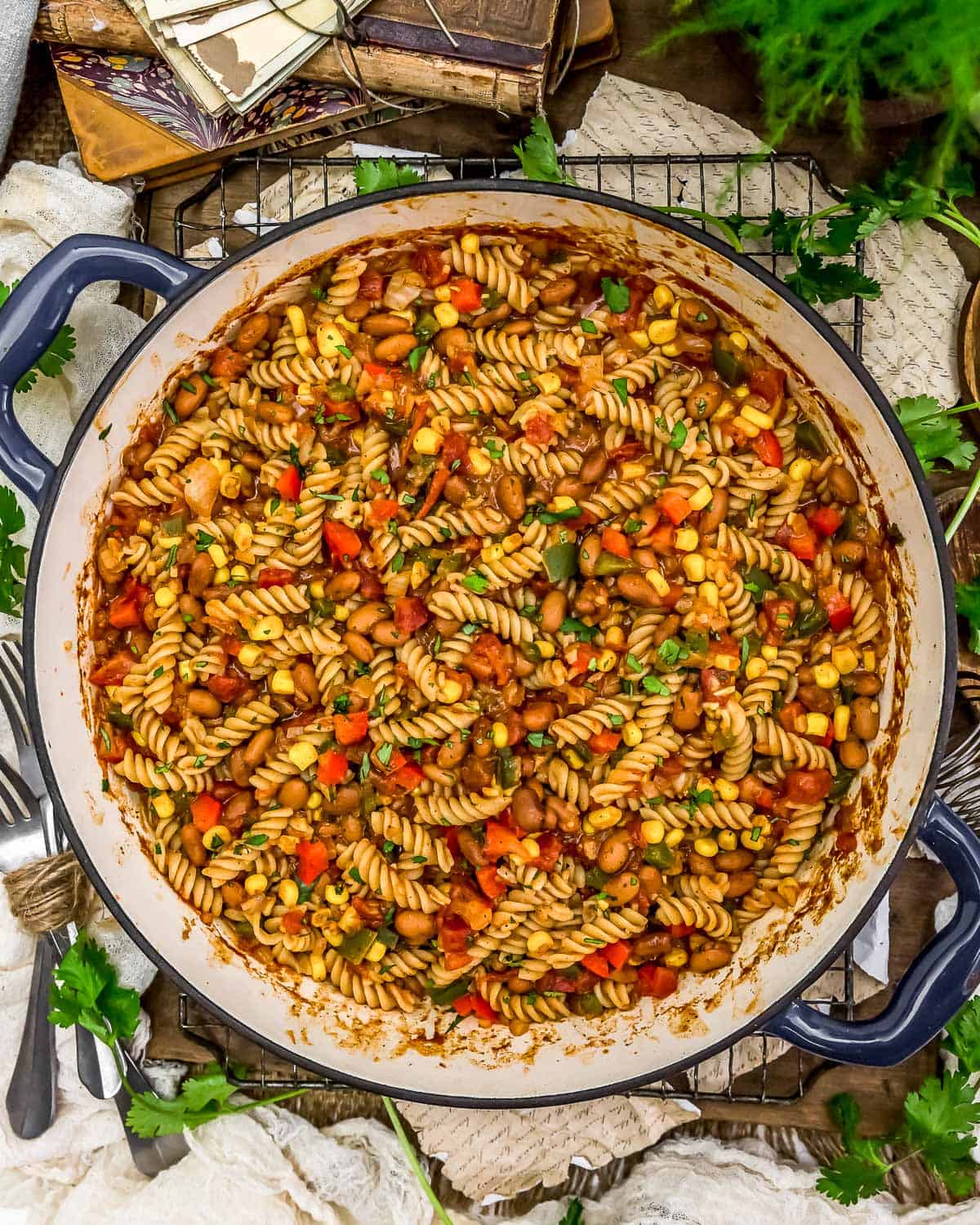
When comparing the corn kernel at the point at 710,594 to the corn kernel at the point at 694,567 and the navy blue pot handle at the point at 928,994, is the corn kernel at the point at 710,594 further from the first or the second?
the navy blue pot handle at the point at 928,994

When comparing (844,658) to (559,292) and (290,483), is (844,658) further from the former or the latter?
(290,483)

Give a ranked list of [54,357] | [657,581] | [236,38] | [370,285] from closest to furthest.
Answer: [657,581] < [370,285] < [236,38] < [54,357]

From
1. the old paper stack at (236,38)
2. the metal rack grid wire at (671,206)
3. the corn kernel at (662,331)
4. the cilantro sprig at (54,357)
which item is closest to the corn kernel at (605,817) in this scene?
the metal rack grid wire at (671,206)

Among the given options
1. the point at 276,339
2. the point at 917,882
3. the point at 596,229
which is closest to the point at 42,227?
the point at 276,339

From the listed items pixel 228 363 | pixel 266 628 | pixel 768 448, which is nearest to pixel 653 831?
pixel 768 448

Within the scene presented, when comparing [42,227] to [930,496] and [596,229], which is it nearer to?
[596,229]
